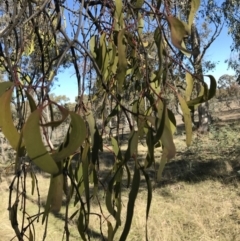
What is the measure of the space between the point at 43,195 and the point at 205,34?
424 inches

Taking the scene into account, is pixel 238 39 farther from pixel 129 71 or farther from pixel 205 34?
pixel 129 71

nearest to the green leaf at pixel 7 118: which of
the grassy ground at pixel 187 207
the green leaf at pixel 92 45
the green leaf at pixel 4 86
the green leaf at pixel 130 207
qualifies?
the green leaf at pixel 4 86

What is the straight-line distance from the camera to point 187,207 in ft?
14.0

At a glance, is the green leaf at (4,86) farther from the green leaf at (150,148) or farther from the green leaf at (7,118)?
the green leaf at (150,148)

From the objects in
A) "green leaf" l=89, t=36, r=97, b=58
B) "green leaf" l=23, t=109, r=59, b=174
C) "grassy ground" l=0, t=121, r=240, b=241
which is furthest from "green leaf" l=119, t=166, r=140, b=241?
"grassy ground" l=0, t=121, r=240, b=241

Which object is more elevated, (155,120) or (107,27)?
(107,27)

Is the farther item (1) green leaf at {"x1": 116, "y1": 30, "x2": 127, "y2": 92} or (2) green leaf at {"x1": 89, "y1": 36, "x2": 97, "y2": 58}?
(2) green leaf at {"x1": 89, "y1": 36, "x2": 97, "y2": 58}

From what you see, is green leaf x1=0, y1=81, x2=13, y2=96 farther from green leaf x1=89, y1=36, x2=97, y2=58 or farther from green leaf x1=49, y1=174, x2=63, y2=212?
green leaf x1=89, y1=36, x2=97, y2=58

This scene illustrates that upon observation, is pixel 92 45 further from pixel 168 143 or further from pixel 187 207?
pixel 187 207

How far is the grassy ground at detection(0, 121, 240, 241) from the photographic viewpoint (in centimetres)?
360

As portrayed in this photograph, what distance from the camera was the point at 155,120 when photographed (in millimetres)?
527

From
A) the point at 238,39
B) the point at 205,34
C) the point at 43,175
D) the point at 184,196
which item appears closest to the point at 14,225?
the point at 184,196

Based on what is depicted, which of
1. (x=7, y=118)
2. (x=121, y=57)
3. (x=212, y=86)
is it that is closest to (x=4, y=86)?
(x=7, y=118)

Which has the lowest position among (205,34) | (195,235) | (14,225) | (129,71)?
(195,235)
